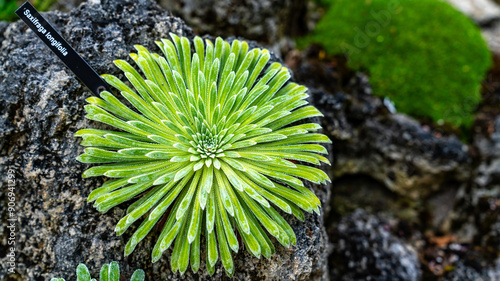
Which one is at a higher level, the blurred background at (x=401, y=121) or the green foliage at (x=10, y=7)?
the green foliage at (x=10, y=7)

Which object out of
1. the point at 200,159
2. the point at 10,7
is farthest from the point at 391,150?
the point at 10,7

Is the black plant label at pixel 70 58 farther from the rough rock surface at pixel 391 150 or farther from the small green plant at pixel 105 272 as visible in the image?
the rough rock surface at pixel 391 150

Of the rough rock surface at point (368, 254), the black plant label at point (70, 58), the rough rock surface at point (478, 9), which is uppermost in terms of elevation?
the black plant label at point (70, 58)

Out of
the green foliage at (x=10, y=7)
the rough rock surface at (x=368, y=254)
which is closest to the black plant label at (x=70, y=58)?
the green foliage at (x=10, y=7)

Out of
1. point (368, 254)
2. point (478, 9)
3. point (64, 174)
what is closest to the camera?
point (64, 174)

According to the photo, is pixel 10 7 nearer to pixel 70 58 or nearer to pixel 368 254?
pixel 70 58

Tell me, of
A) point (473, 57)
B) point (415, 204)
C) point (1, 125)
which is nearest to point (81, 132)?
point (1, 125)

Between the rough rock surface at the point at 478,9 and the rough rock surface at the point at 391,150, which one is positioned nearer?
the rough rock surface at the point at 391,150
